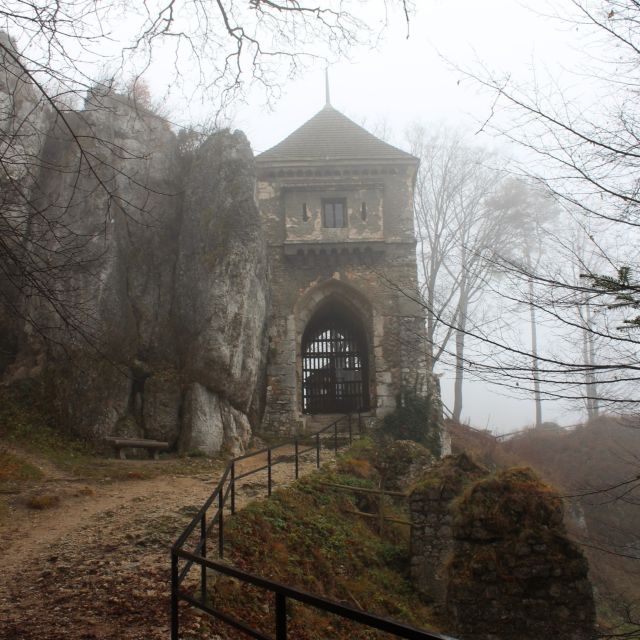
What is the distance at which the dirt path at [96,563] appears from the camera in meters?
4.63

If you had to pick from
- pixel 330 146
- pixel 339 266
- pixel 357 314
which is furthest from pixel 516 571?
pixel 330 146

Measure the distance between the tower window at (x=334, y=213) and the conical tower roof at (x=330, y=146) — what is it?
50.8 inches

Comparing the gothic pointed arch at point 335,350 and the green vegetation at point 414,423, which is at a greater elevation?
the gothic pointed arch at point 335,350

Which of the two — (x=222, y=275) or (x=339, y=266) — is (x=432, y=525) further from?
(x=339, y=266)

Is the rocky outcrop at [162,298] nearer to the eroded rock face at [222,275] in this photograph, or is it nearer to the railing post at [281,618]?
the eroded rock face at [222,275]

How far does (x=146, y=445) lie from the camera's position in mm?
12391

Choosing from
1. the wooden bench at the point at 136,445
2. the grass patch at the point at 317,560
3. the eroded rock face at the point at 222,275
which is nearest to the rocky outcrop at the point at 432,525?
the grass patch at the point at 317,560

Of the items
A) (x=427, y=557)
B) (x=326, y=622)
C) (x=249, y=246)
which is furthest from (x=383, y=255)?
(x=326, y=622)

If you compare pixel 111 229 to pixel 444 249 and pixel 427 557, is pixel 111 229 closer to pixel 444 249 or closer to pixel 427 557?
pixel 427 557

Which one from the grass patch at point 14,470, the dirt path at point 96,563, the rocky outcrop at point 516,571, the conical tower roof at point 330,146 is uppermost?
the conical tower roof at point 330,146

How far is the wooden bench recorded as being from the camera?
478 inches

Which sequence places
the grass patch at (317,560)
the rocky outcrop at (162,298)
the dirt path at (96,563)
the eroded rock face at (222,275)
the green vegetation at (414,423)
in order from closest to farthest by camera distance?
1. the dirt path at (96,563)
2. the grass patch at (317,560)
3. the rocky outcrop at (162,298)
4. the eroded rock face at (222,275)
5. the green vegetation at (414,423)

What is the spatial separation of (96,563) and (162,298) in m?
9.61

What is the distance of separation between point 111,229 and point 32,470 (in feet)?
21.8
